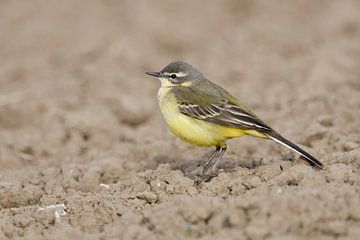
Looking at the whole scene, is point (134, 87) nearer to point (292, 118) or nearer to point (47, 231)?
point (292, 118)

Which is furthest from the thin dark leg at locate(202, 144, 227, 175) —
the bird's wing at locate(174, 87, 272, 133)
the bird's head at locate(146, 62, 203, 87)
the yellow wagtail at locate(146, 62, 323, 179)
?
the bird's head at locate(146, 62, 203, 87)

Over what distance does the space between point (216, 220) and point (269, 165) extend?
2.17 meters

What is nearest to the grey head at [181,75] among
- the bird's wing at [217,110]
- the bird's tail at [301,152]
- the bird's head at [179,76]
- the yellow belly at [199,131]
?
the bird's head at [179,76]

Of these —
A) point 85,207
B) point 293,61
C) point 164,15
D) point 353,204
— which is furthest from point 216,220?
point 164,15

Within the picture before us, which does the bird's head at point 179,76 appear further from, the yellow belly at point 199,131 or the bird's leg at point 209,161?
the bird's leg at point 209,161

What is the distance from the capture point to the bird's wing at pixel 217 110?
9273 mm

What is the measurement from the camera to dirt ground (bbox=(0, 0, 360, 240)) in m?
7.19

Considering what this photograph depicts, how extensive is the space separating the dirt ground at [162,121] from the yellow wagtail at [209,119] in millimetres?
396

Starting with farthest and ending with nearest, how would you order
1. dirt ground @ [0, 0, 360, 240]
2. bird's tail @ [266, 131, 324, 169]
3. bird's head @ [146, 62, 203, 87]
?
bird's head @ [146, 62, 203, 87]
bird's tail @ [266, 131, 324, 169]
dirt ground @ [0, 0, 360, 240]

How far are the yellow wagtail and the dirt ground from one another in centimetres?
40

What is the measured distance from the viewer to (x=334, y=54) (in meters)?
15.2

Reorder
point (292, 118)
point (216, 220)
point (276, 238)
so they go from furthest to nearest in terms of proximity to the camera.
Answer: point (292, 118) → point (216, 220) → point (276, 238)

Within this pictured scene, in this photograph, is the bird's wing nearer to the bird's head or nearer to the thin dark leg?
the bird's head

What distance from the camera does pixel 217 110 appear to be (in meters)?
9.57
